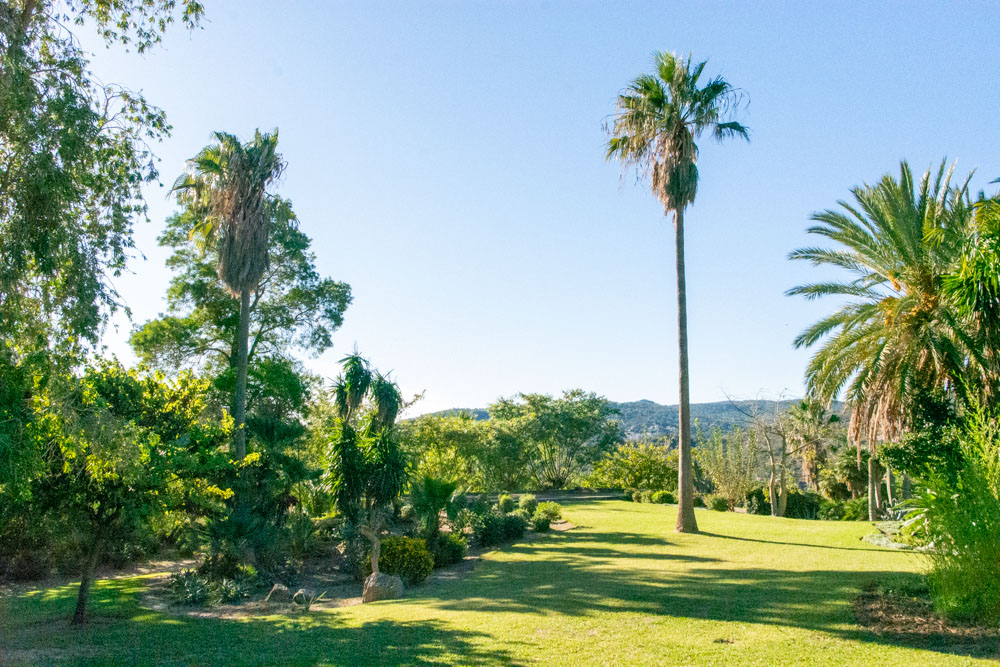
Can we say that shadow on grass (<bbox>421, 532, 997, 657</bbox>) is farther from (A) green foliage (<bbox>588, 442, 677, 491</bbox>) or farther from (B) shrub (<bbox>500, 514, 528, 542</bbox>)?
(A) green foliage (<bbox>588, 442, 677, 491</bbox>)

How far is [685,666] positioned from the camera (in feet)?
23.9

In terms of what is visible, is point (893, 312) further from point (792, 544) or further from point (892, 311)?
point (792, 544)

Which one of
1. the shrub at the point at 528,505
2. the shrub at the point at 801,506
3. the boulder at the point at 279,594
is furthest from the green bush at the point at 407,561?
the shrub at the point at 801,506

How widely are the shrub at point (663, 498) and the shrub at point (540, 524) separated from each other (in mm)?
11627

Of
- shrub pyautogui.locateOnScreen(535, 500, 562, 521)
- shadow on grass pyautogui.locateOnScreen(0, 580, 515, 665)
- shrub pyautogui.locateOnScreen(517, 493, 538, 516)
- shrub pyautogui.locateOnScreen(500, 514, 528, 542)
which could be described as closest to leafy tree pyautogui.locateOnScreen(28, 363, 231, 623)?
shadow on grass pyautogui.locateOnScreen(0, 580, 515, 665)

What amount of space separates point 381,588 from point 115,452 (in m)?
6.35

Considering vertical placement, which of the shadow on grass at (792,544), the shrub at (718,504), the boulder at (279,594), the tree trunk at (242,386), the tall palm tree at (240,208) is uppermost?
the tall palm tree at (240,208)

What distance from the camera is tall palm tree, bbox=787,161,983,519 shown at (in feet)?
50.8

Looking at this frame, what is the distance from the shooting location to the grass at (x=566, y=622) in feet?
26.0

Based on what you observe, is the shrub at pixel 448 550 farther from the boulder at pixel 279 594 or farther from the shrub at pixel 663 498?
the shrub at pixel 663 498

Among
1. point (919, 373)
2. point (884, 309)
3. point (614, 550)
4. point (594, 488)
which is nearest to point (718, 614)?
point (614, 550)

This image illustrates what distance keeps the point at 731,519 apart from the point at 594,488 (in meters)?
17.9

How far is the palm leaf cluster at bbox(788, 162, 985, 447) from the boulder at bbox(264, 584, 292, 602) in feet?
47.5

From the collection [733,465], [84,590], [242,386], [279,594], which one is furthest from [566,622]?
[733,465]
